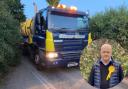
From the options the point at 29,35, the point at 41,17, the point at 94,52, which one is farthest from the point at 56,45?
the point at 94,52

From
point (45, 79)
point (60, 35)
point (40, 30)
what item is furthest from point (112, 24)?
point (45, 79)

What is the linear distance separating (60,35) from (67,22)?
650mm

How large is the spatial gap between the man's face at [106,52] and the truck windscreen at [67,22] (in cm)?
704

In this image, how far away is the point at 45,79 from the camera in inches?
380

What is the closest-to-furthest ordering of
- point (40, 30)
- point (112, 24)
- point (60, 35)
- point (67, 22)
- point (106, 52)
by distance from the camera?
point (106, 52) → point (60, 35) → point (67, 22) → point (40, 30) → point (112, 24)

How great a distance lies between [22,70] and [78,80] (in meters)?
2.86

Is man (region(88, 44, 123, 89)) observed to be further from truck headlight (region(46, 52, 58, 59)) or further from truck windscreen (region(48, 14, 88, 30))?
truck windscreen (region(48, 14, 88, 30))

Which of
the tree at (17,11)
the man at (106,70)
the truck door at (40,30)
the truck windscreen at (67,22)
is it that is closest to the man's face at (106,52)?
the man at (106,70)

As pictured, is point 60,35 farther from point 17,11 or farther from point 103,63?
point 17,11

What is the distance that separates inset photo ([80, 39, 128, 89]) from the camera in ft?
9.23

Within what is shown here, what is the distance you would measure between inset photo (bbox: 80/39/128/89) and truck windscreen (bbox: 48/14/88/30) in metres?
6.84

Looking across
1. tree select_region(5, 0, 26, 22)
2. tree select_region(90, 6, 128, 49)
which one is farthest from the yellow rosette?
tree select_region(5, 0, 26, 22)

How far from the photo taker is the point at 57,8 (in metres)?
10.1

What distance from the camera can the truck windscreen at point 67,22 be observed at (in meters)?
9.85
